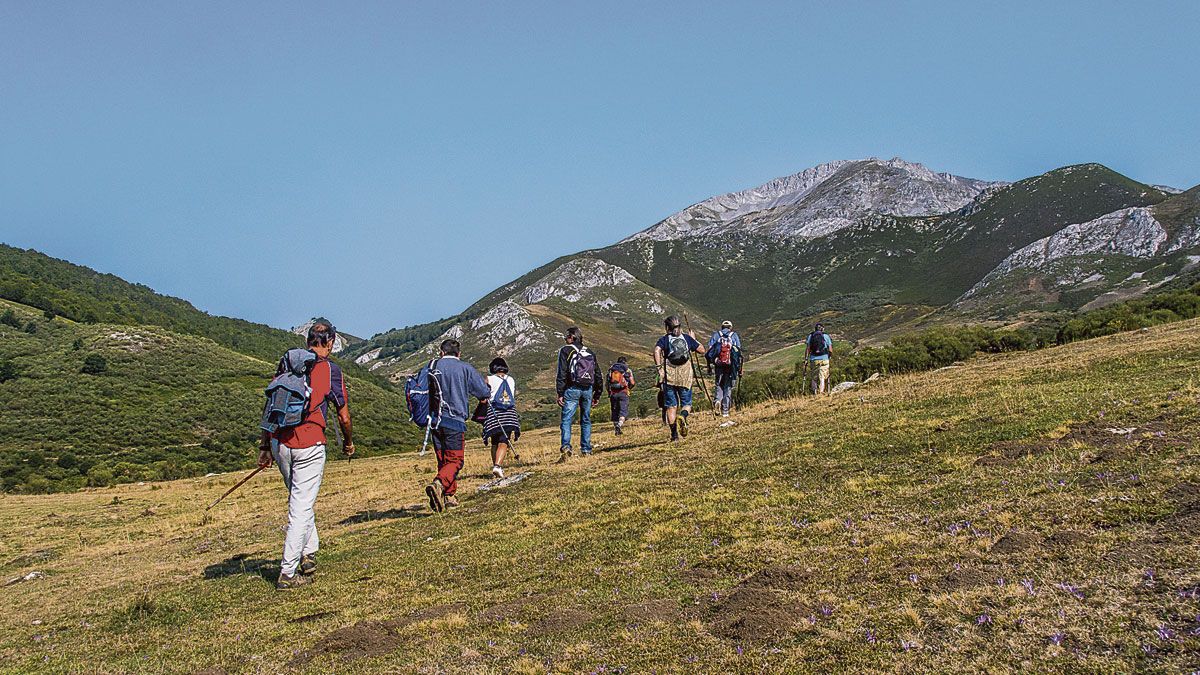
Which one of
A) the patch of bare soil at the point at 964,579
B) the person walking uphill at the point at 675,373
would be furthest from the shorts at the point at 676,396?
the patch of bare soil at the point at 964,579

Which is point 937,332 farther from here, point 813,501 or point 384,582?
point 384,582

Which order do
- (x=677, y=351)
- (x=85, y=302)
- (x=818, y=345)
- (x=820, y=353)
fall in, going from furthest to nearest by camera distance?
1. (x=85, y=302)
2. (x=820, y=353)
3. (x=818, y=345)
4. (x=677, y=351)

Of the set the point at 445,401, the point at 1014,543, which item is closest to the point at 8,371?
the point at 445,401

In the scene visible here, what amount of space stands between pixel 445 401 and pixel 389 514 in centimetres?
368

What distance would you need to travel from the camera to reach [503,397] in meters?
16.5

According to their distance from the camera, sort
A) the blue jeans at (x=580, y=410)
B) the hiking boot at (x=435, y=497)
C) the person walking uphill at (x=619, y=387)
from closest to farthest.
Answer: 1. the hiking boot at (x=435, y=497)
2. the blue jeans at (x=580, y=410)
3. the person walking uphill at (x=619, y=387)

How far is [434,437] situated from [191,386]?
11877 centimetres

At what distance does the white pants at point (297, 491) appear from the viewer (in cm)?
977

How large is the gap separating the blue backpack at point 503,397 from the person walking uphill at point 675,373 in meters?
4.03

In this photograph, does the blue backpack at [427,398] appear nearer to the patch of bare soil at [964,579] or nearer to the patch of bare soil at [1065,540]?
the patch of bare soil at [964,579]

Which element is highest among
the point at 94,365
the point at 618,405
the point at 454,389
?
the point at 94,365

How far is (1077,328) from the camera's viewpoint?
39000 millimetres

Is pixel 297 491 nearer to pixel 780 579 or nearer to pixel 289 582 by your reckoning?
pixel 289 582

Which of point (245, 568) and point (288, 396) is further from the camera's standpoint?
point (245, 568)
